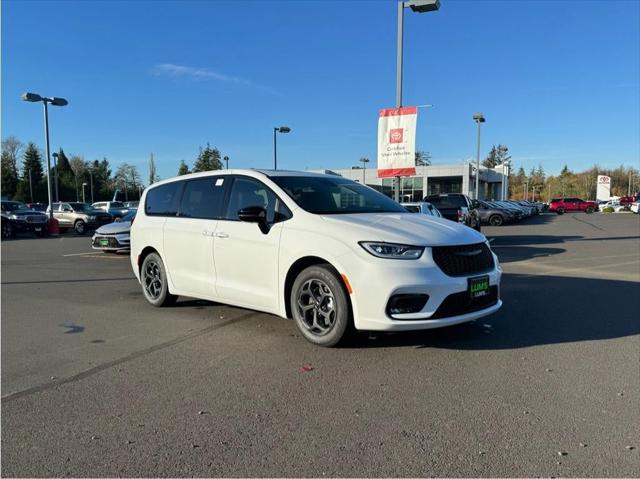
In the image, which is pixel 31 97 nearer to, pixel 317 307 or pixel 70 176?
pixel 317 307

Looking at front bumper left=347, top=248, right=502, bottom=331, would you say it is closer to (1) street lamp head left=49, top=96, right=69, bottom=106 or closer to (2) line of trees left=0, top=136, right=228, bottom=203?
(1) street lamp head left=49, top=96, right=69, bottom=106

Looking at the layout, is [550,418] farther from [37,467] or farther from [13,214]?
[13,214]

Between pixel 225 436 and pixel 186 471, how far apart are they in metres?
0.43

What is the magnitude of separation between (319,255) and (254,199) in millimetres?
1291

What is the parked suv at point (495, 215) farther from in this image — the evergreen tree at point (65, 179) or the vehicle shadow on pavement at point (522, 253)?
the evergreen tree at point (65, 179)

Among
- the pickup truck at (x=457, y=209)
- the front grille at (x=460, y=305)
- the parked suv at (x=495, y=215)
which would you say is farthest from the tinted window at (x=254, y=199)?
the parked suv at (x=495, y=215)

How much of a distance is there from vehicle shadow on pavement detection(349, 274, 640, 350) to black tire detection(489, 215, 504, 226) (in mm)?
22322

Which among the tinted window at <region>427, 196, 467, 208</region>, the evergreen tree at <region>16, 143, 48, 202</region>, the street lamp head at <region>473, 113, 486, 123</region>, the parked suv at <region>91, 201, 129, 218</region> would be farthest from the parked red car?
the evergreen tree at <region>16, 143, 48, 202</region>

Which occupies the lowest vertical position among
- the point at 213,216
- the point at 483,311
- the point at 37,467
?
the point at 37,467

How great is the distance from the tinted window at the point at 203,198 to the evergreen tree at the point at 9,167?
82.0 meters

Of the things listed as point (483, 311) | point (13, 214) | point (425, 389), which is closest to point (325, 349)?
point (425, 389)

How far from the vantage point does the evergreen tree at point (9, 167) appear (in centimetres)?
7712

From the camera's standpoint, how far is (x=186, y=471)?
2.85 meters

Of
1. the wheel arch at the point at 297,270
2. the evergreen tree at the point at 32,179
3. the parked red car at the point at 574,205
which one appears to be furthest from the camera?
the evergreen tree at the point at 32,179
